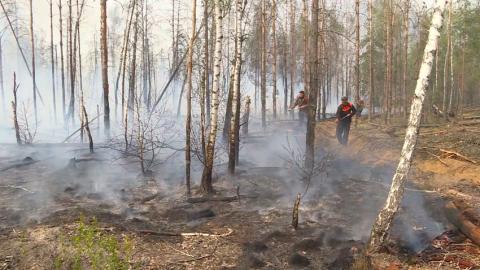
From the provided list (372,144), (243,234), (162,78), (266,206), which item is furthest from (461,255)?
(162,78)

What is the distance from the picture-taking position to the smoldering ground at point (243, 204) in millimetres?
7168

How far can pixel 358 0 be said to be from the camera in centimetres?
1998

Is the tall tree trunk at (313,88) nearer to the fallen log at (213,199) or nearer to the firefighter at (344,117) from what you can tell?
the fallen log at (213,199)

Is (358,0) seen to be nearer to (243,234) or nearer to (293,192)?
(293,192)

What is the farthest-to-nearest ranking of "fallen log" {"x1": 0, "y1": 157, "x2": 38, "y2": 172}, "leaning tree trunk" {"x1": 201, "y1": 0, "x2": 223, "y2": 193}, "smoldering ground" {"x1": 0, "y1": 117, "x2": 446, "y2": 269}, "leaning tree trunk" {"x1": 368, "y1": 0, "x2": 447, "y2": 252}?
"fallen log" {"x1": 0, "y1": 157, "x2": 38, "y2": 172}
"leaning tree trunk" {"x1": 201, "y1": 0, "x2": 223, "y2": 193}
"smoldering ground" {"x1": 0, "y1": 117, "x2": 446, "y2": 269}
"leaning tree trunk" {"x1": 368, "y1": 0, "x2": 447, "y2": 252}

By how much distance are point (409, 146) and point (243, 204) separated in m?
4.59

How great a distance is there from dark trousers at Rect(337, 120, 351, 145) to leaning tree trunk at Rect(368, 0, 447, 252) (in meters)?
7.79

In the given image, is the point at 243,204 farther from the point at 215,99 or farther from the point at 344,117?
the point at 344,117

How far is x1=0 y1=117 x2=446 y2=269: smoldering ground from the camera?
7.17 metres

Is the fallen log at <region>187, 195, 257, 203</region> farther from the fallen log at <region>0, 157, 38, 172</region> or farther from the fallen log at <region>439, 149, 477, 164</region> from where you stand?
the fallen log at <region>0, 157, 38, 172</region>

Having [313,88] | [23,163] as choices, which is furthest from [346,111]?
[23,163]

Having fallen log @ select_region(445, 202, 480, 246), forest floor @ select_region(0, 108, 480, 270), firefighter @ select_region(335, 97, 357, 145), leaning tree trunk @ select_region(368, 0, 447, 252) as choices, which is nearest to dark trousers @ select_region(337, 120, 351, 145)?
firefighter @ select_region(335, 97, 357, 145)

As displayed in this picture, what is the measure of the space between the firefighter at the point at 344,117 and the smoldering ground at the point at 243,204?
0.73 metres

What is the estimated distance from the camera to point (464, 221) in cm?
672
